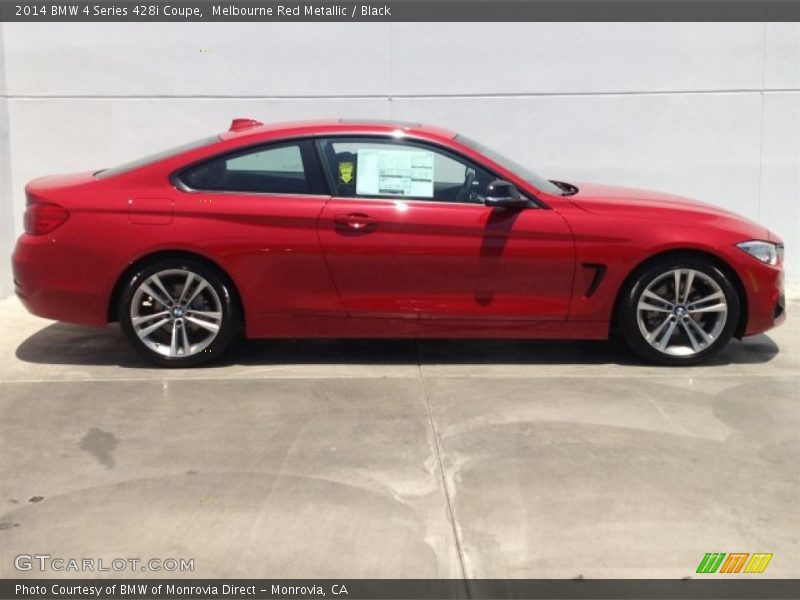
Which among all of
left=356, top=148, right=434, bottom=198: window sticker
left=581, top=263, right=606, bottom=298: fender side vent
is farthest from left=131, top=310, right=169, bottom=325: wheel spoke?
left=581, top=263, right=606, bottom=298: fender side vent

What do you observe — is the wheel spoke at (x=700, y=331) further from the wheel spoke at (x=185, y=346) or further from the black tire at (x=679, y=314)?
the wheel spoke at (x=185, y=346)

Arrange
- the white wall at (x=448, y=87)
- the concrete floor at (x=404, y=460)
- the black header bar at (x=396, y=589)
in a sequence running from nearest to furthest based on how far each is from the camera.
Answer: the black header bar at (x=396, y=589)
the concrete floor at (x=404, y=460)
the white wall at (x=448, y=87)

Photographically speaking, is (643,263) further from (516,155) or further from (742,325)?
(516,155)

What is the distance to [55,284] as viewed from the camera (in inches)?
236

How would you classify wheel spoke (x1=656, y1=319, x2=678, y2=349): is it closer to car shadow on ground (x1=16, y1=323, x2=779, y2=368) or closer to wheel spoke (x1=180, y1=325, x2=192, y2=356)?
car shadow on ground (x1=16, y1=323, x2=779, y2=368)

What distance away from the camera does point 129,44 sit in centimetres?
830

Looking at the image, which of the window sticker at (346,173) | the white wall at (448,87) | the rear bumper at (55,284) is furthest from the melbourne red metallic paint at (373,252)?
the white wall at (448,87)

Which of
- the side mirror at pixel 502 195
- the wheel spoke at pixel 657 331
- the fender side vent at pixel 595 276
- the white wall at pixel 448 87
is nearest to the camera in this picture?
the side mirror at pixel 502 195

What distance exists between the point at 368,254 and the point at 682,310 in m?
1.95

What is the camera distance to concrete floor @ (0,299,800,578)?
380 cm

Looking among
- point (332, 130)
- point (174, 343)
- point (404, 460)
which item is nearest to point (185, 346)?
point (174, 343)

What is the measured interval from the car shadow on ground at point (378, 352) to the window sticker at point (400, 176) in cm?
108

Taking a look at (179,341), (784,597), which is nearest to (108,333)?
(179,341)

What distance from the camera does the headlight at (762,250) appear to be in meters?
6.03
